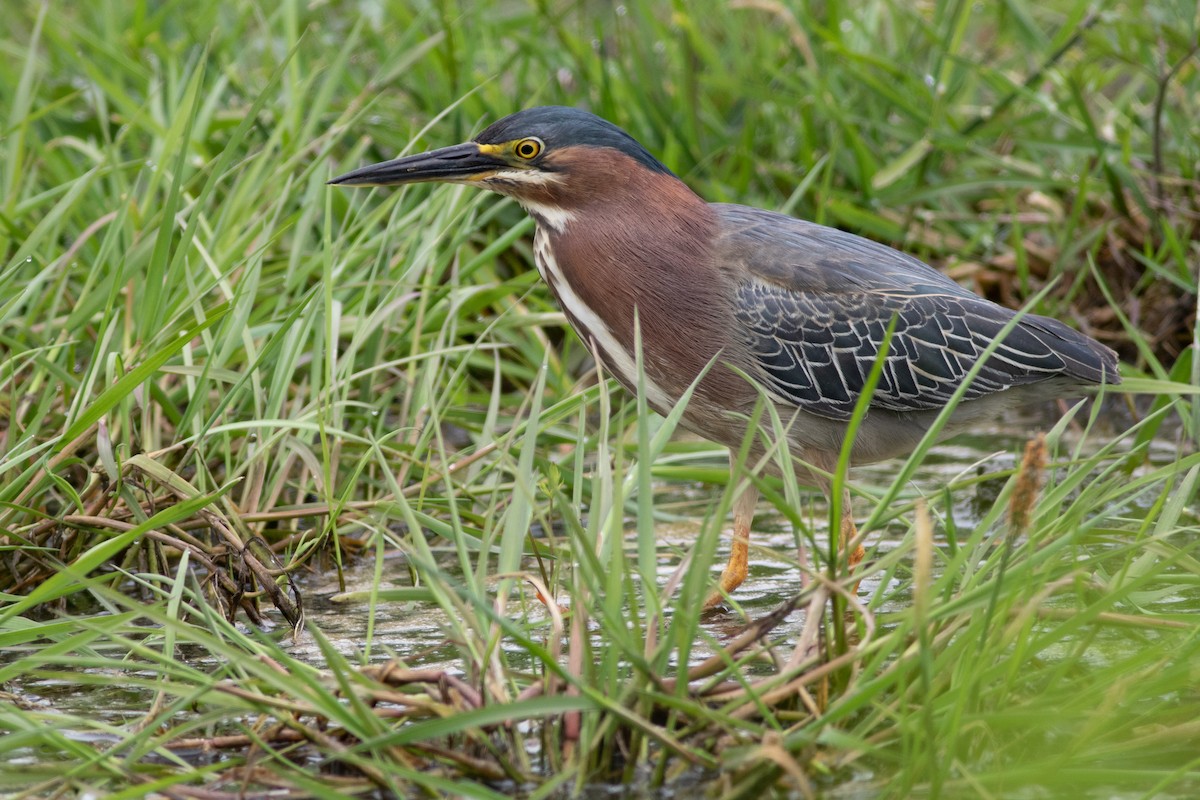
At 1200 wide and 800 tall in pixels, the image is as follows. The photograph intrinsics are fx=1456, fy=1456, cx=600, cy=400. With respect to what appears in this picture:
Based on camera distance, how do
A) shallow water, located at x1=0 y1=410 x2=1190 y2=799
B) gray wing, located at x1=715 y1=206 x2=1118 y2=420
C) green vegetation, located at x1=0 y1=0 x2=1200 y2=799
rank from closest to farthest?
green vegetation, located at x1=0 y1=0 x2=1200 y2=799, shallow water, located at x1=0 y1=410 x2=1190 y2=799, gray wing, located at x1=715 y1=206 x2=1118 y2=420

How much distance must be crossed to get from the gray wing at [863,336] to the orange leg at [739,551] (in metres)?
0.36

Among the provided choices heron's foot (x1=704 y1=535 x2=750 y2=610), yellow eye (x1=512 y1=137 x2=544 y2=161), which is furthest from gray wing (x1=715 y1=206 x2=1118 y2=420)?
yellow eye (x1=512 y1=137 x2=544 y2=161)

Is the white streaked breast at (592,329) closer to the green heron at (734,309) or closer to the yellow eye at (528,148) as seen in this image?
the green heron at (734,309)

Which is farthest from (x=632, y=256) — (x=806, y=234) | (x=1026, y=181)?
(x=1026, y=181)

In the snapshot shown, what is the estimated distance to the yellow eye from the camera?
4398mm

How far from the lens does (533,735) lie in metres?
3.01

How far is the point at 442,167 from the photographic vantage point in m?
4.41

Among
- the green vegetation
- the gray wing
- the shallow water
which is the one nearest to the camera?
the green vegetation

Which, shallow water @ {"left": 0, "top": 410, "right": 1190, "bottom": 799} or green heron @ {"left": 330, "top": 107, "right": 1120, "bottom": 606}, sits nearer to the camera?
shallow water @ {"left": 0, "top": 410, "right": 1190, "bottom": 799}

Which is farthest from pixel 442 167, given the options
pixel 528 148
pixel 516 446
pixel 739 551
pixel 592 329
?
pixel 739 551

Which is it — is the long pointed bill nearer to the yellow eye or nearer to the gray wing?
the yellow eye

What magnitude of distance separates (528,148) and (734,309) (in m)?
0.79

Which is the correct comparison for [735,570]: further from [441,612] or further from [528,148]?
[528,148]

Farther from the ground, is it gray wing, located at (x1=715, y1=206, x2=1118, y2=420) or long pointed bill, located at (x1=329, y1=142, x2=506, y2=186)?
long pointed bill, located at (x1=329, y1=142, x2=506, y2=186)
